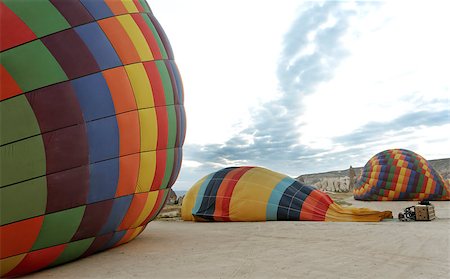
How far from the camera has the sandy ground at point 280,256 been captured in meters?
4.20

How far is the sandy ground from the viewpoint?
420cm

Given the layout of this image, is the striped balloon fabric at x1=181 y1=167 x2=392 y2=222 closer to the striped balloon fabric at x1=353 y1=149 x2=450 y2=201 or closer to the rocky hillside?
the striped balloon fabric at x1=353 y1=149 x2=450 y2=201

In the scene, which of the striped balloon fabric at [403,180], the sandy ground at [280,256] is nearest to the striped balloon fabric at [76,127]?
the sandy ground at [280,256]

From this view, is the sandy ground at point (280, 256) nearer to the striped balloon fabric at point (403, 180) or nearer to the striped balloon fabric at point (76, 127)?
the striped balloon fabric at point (76, 127)

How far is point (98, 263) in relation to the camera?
4965 millimetres

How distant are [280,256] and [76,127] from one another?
3.51 m

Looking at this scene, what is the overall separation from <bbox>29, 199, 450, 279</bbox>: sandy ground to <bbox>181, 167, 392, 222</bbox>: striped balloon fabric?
2.41 metres

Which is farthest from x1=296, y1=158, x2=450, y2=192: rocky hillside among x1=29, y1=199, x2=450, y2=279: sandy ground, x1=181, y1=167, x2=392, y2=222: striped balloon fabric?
x1=29, y1=199, x2=450, y2=279: sandy ground

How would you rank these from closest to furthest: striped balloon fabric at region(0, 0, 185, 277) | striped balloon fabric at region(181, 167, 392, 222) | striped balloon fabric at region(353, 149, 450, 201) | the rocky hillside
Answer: striped balloon fabric at region(0, 0, 185, 277) → striped balloon fabric at region(181, 167, 392, 222) → striped balloon fabric at region(353, 149, 450, 201) → the rocky hillside

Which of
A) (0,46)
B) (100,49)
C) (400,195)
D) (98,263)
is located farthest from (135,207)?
(400,195)

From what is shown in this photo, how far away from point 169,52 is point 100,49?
180 centimetres

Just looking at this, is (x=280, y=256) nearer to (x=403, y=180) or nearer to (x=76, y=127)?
(x=76, y=127)

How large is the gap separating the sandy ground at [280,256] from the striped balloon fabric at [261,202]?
241cm

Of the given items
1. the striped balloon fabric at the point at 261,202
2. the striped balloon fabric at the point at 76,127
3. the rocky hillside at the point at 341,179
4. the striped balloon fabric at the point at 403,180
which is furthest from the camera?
the rocky hillside at the point at 341,179
